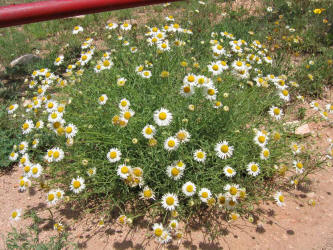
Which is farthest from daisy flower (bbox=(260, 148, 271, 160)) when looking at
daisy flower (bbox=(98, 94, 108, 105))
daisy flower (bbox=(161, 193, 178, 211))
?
daisy flower (bbox=(98, 94, 108, 105))

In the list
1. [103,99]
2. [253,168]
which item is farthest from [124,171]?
[253,168]

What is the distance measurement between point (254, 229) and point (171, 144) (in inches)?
43.7

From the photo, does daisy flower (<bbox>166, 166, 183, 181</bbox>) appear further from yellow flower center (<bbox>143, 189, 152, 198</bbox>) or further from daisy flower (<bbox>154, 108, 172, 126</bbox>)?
daisy flower (<bbox>154, 108, 172, 126</bbox>)

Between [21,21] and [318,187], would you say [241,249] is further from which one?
[21,21]

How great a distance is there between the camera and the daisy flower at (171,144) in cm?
225

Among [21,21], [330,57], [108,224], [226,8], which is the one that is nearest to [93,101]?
[21,21]

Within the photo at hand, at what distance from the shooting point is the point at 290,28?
190 inches

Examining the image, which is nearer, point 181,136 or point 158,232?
point 158,232

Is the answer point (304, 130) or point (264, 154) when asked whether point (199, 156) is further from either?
point (304, 130)

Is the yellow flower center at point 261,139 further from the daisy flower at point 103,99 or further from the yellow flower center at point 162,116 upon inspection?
the daisy flower at point 103,99

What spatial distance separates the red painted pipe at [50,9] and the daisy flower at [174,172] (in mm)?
1917

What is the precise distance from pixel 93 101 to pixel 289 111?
242 centimetres

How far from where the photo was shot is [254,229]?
248 centimetres

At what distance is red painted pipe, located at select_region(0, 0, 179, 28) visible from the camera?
Result: 105 inches
